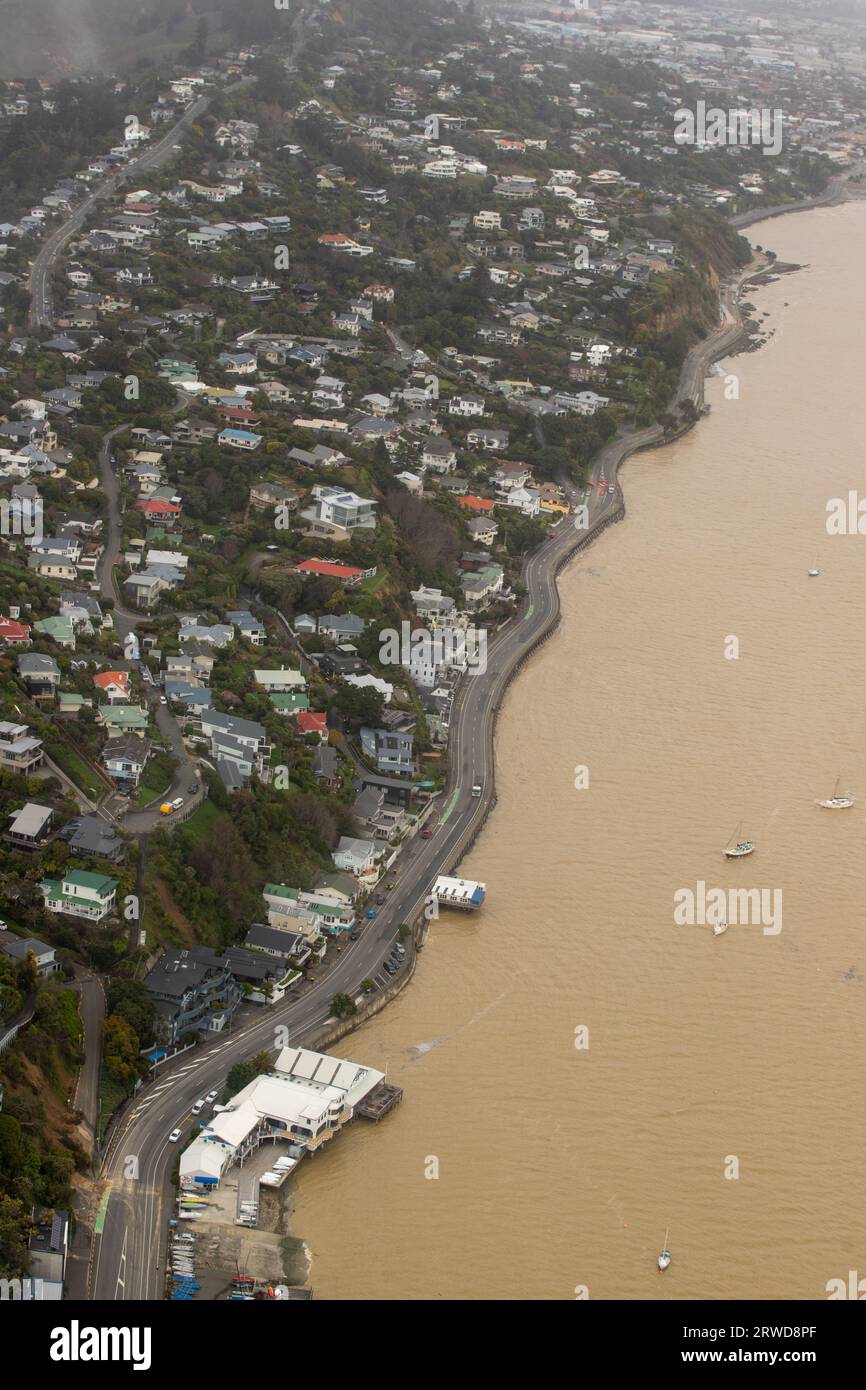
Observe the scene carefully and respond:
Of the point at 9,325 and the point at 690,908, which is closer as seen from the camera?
the point at 690,908

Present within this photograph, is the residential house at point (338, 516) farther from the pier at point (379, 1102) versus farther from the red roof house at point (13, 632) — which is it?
the pier at point (379, 1102)

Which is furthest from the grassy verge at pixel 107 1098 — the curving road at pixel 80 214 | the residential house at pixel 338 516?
the curving road at pixel 80 214

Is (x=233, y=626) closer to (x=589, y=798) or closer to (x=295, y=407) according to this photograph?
(x=589, y=798)

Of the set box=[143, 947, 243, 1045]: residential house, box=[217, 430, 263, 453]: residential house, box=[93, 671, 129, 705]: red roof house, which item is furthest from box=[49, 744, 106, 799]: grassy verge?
box=[217, 430, 263, 453]: residential house

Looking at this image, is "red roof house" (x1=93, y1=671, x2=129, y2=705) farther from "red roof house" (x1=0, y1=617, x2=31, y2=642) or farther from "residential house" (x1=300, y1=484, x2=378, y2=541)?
"residential house" (x1=300, y1=484, x2=378, y2=541)

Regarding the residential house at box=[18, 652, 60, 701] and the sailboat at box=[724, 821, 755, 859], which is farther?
the residential house at box=[18, 652, 60, 701]

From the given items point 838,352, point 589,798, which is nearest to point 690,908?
point 589,798
